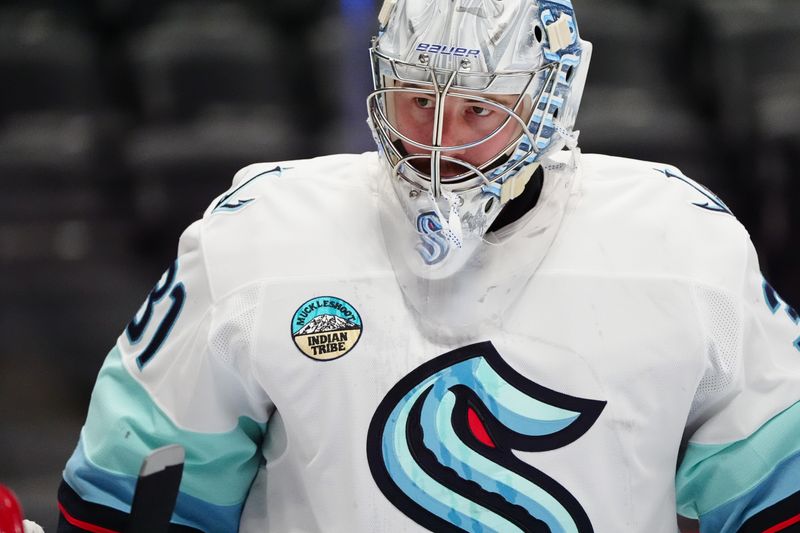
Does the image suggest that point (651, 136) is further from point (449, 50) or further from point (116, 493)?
point (116, 493)

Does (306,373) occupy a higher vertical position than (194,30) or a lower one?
higher

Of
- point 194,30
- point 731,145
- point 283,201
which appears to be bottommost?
point 731,145

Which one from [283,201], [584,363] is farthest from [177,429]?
[584,363]

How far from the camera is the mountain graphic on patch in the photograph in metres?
1.56

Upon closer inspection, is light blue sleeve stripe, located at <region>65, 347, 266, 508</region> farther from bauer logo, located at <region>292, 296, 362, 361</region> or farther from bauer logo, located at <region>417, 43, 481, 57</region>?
bauer logo, located at <region>417, 43, 481, 57</region>

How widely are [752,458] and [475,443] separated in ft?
1.18

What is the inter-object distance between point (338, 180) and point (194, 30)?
7.75 ft

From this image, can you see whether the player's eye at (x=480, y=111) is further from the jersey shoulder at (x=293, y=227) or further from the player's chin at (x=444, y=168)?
the jersey shoulder at (x=293, y=227)

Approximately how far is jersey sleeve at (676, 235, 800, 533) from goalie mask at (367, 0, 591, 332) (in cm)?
26

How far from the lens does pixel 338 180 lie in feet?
5.65

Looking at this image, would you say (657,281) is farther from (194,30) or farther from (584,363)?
(194,30)

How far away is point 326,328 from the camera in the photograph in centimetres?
156

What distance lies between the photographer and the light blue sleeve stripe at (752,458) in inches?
61.3

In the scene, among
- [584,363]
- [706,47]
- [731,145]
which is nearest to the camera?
[584,363]
